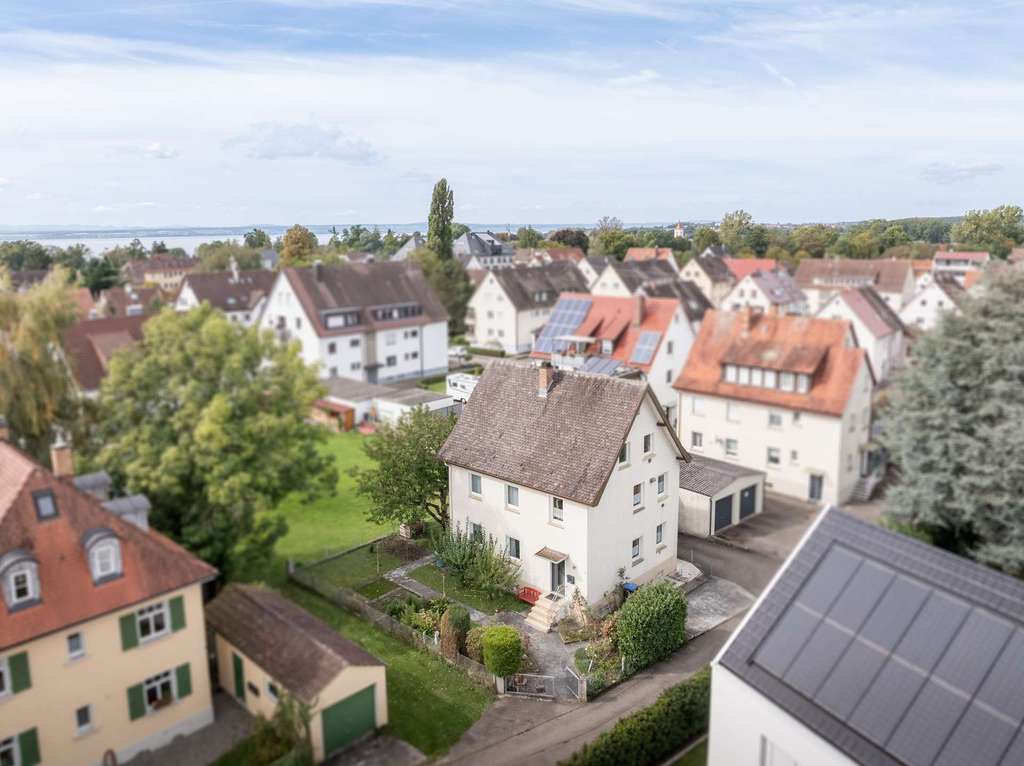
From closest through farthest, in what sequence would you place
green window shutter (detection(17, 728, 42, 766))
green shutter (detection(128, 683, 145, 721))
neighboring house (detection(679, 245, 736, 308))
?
green window shutter (detection(17, 728, 42, 766))
green shutter (detection(128, 683, 145, 721))
neighboring house (detection(679, 245, 736, 308))

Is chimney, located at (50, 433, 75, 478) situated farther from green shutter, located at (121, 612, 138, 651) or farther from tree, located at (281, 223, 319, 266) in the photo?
tree, located at (281, 223, 319, 266)

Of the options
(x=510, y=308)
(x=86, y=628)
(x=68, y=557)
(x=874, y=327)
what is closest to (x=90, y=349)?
(x=68, y=557)

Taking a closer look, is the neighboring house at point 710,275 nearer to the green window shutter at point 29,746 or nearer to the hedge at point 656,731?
the hedge at point 656,731

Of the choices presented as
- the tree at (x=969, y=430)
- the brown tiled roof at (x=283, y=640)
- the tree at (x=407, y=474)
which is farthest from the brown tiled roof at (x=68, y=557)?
the tree at (x=969, y=430)

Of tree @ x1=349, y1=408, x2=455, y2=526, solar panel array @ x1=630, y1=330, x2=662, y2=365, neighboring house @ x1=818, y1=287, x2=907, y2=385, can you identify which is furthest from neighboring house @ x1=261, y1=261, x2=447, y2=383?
neighboring house @ x1=818, y1=287, x2=907, y2=385

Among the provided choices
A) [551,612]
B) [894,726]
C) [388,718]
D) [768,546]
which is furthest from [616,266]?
[894,726]

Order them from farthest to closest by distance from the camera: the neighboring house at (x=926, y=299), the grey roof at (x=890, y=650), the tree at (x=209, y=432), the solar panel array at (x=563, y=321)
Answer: the solar panel array at (x=563, y=321), the neighboring house at (x=926, y=299), the tree at (x=209, y=432), the grey roof at (x=890, y=650)

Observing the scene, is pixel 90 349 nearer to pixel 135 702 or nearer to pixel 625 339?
pixel 135 702
